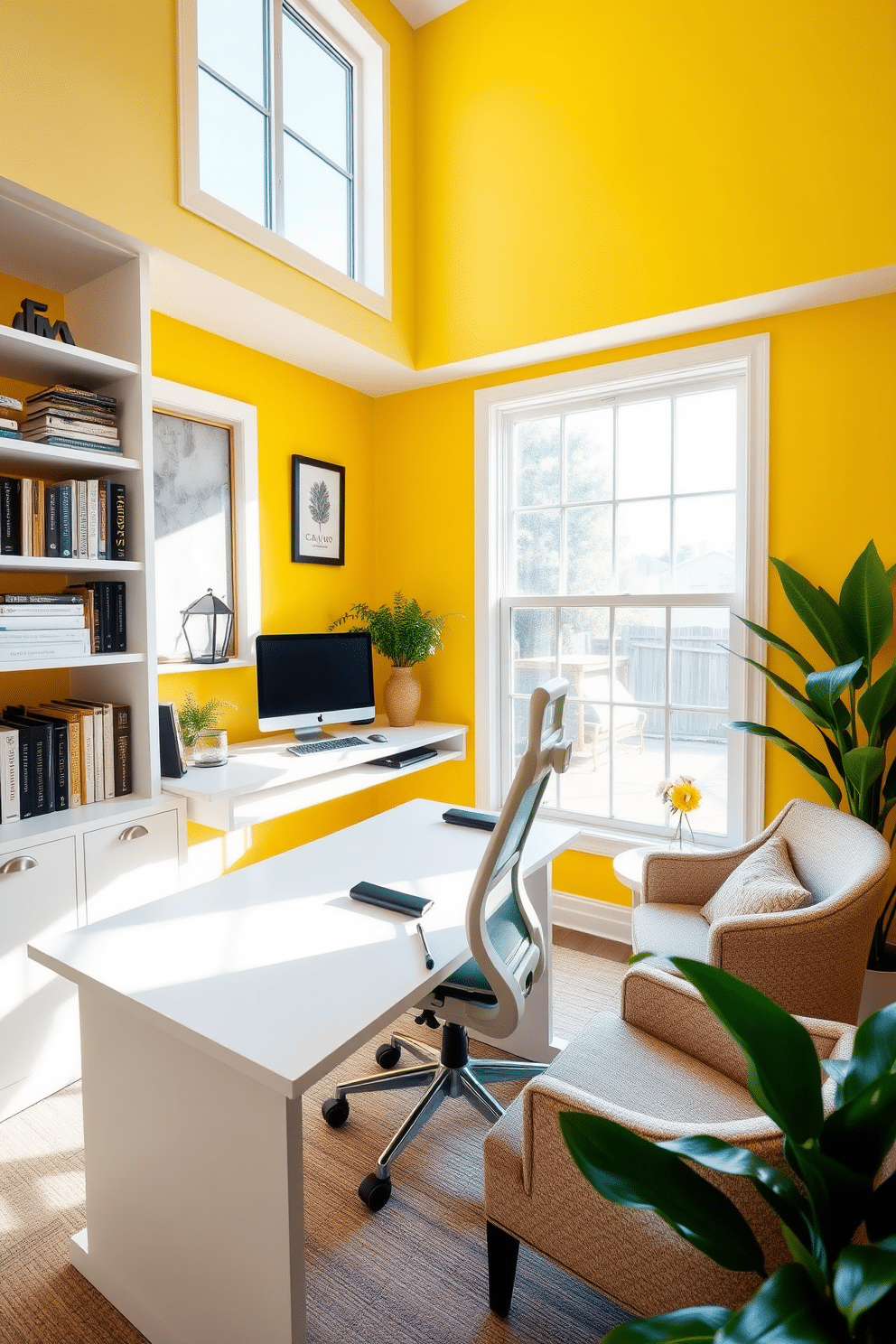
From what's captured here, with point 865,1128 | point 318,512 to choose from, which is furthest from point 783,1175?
point 318,512

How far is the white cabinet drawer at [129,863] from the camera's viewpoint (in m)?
2.20

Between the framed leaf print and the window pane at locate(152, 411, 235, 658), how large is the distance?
374mm

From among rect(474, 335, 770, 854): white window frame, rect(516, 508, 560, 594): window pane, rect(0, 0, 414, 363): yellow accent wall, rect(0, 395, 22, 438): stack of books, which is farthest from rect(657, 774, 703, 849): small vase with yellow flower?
rect(0, 395, 22, 438): stack of books

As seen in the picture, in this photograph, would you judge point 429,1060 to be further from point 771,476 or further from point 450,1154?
point 771,476

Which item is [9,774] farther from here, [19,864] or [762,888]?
[762,888]

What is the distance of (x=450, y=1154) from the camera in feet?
6.27

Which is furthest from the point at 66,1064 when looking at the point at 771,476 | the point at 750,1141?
the point at 771,476

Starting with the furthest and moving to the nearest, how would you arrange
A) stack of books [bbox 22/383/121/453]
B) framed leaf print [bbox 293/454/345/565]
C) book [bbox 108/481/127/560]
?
framed leaf print [bbox 293/454/345/565] < book [bbox 108/481/127/560] < stack of books [bbox 22/383/121/453]

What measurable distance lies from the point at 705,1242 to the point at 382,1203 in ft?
3.74

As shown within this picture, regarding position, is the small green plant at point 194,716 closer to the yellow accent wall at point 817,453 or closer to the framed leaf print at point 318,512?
the framed leaf print at point 318,512

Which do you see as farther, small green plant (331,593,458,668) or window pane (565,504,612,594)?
small green plant (331,593,458,668)

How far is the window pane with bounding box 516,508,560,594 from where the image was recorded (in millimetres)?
3387

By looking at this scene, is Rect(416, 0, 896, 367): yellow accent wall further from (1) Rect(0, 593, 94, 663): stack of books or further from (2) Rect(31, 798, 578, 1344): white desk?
(2) Rect(31, 798, 578, 1344): white desk

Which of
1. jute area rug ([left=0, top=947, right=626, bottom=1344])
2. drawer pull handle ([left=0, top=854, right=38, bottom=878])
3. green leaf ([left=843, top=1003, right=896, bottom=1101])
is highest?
green leaf ([left=843, top=1003, right=896, bottom=1101])
